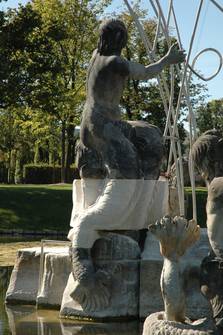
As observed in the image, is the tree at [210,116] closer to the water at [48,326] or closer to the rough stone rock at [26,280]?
the rough stone rock at [26,280]

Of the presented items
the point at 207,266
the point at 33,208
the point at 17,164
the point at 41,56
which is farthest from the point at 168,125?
the point at 17,164

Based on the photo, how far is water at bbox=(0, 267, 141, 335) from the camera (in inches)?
250

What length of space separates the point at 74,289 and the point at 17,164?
5381 centimetres

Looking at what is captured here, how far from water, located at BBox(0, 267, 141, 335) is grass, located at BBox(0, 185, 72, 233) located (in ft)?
49.7

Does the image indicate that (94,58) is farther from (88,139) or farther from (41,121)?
(41,121)

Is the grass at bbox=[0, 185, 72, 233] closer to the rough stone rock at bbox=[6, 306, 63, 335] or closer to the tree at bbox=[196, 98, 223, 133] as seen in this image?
the rough stone rock at bbox=[6, 306, 63, 335]

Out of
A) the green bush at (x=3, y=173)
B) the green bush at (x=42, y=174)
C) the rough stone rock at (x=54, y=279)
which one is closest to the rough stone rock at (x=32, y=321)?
the rough stone rock at (x=54, y=279)

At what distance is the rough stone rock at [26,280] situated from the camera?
775 cm

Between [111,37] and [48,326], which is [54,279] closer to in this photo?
[48,326]

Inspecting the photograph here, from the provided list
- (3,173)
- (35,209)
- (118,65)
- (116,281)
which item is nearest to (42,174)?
(3,173)

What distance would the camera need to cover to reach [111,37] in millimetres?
7258

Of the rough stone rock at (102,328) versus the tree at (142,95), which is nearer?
the rough stone rock at (102,328)

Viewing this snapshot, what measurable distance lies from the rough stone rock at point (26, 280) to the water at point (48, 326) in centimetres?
42

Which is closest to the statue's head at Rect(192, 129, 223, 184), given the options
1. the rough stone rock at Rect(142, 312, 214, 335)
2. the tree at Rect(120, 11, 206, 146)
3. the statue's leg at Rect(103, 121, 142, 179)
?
the statue's leg at Rect(103, 121, 142, 179)
